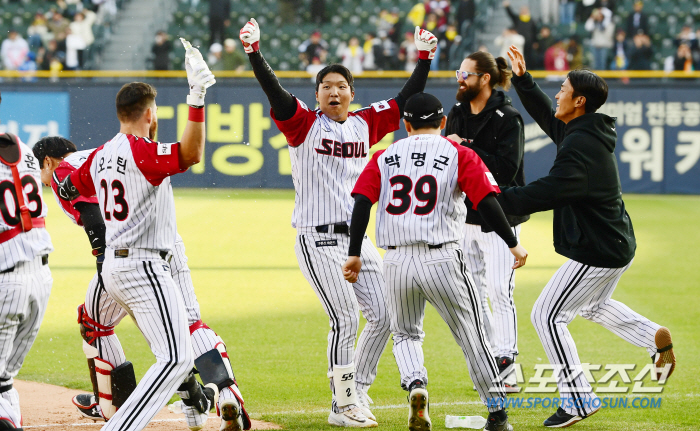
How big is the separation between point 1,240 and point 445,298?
2.26 meters

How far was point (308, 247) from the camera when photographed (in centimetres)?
504

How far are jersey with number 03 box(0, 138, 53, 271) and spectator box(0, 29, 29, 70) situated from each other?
61.1 feet

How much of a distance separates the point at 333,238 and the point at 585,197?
147cm

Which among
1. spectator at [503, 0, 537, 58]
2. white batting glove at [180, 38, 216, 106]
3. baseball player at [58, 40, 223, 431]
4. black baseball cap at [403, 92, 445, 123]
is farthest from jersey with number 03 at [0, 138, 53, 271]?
spectator at [503, 0, 537, 58]

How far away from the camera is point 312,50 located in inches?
843

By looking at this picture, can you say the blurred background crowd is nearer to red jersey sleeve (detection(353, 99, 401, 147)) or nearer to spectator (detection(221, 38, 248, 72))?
spectator (detection(221, 38, 248, 72))

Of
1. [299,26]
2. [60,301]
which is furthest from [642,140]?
[60,301]

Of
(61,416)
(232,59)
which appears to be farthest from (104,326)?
(232,59)

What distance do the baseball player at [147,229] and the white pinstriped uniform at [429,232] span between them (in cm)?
103

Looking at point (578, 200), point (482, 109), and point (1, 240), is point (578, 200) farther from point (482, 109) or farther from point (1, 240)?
point (1, 240)

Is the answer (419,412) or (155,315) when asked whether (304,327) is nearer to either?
(419,412)

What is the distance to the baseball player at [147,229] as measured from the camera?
4043mm

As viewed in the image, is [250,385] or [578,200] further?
[250,385]

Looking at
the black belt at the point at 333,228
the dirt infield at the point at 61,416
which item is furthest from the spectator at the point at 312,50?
the black belt at the point at 333,228
